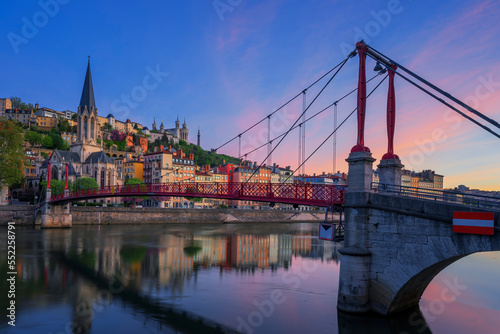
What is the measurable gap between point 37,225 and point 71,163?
132 ft

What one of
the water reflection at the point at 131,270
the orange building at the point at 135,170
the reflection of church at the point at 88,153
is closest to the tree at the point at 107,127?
the orange building at the point at 135,170

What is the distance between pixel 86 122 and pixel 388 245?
9968cm

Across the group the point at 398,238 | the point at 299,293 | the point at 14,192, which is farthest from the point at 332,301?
the point at 14,192

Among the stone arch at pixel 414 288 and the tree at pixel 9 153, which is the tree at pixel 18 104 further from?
the stone arch at pixel 414 288

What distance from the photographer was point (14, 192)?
88188 millimetres

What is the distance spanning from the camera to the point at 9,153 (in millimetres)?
54219

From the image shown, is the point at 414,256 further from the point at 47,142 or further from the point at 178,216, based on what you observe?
the point at 47,142

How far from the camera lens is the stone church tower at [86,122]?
97812 mm

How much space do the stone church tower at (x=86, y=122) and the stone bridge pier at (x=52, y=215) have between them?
4968 cm

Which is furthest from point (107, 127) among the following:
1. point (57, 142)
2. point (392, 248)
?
point (392, 248)

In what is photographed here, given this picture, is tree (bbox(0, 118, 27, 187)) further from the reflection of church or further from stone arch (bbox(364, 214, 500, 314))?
stone arch (bbox(364, 214, 500, 314))

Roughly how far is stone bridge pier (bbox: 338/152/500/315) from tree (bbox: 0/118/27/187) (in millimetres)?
54169

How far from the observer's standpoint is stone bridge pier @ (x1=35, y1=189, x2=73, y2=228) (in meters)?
49.6

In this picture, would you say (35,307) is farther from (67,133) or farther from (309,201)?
(67,133)
